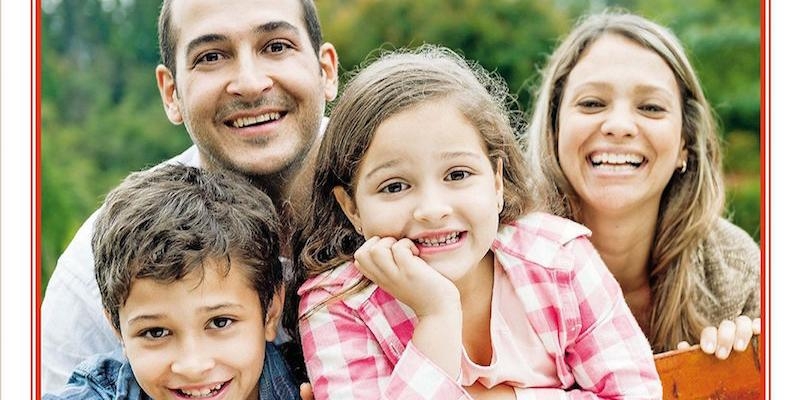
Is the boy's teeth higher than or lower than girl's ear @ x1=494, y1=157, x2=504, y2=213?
lower

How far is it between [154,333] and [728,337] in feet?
4.48

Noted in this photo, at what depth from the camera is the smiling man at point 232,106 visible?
243cm

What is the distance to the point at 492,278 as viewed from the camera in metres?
2.27

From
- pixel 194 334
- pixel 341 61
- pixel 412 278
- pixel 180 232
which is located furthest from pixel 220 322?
pixel 341 61

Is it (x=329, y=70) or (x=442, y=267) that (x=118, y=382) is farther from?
(x=329, y=70)

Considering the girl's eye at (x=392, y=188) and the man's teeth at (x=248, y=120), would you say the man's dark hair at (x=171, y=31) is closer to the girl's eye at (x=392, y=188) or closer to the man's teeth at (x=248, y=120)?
the man's teeth at (x=248, y=120)

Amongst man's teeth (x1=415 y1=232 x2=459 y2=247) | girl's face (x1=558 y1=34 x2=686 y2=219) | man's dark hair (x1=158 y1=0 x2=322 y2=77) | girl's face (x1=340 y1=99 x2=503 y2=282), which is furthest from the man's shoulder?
girl's face (x1=558 y1=34 x2=686 y2=219)

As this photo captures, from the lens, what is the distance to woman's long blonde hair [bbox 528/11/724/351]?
111 inches

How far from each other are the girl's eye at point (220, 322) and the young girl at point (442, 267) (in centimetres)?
16

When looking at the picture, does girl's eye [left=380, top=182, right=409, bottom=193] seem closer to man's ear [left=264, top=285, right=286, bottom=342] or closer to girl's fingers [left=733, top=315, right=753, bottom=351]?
man's ear [left=264, top=285, right=286, bottom=342]

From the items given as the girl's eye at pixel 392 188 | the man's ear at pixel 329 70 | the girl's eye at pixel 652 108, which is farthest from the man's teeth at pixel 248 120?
the girl's eye at pixel 652 108

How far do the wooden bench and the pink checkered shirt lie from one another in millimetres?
139

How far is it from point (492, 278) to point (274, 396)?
0.57m
